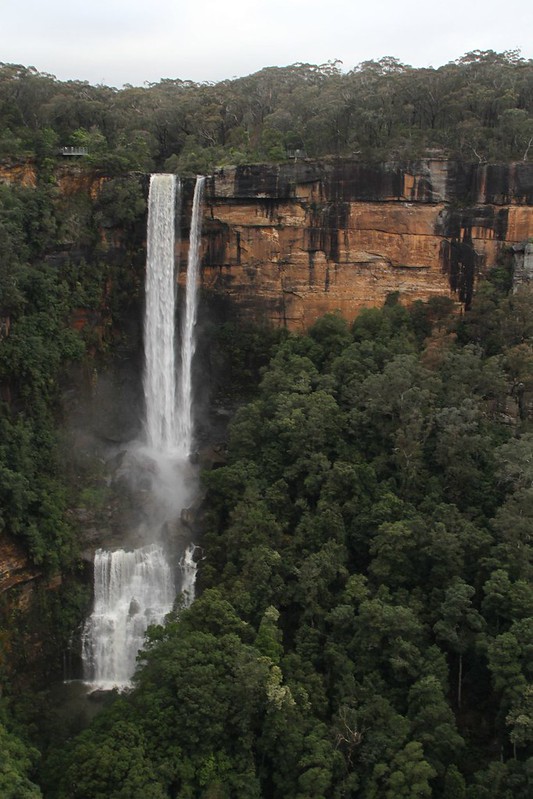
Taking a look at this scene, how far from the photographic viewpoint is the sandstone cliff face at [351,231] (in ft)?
91.1

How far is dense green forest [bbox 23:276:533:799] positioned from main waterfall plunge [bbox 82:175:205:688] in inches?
54.1

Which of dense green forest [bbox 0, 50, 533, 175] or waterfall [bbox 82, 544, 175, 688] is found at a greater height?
dense green forest [bbox 0, 50, 533, 175]

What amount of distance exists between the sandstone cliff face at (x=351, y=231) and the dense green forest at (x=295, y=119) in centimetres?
107

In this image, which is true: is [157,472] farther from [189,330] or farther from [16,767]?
[16,767]

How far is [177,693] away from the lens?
667 inches

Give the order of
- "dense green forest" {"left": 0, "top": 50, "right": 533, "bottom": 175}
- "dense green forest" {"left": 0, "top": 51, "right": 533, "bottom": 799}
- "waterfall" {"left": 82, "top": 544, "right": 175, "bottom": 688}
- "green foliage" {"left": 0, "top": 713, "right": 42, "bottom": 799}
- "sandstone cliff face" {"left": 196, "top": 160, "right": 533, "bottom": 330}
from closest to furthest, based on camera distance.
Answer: "green foliage" {"left": 0, "top": 713, "right": 42, "bottom": 799} → "dense green forest" {"left": 0, "top": 51, "right": 533, "bottom": 799} → "waterfall" {"left": 82, "top": 544, "right": 175, "bottom": 688} → "sandstone cliff face" {"left": 196, "top": 160, "right": 533, "bottom": 330} → "dense green forest" {"left": 0, "top": 50, "right": 533, "bottom": 175}

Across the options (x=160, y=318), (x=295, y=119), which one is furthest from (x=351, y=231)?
(x=160, y=318)

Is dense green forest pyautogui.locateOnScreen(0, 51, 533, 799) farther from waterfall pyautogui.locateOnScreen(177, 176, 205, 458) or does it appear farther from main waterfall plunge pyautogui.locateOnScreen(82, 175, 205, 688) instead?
waterfall pyautogui.locateOnScreen(177, 176, 205, 458)

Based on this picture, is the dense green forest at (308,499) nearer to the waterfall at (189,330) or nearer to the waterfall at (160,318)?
the waterfall at (160,318)

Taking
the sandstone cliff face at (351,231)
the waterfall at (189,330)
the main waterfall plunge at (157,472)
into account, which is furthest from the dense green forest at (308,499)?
the waterfall at (189,330)

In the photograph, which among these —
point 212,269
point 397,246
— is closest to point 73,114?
point 212,269

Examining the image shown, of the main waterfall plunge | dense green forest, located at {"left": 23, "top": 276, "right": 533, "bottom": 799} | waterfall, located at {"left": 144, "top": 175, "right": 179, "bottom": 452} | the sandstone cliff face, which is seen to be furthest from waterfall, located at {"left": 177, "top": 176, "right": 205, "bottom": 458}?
dense green forest, located at {"left": 23, "top": 276, "right": 533, "bottom": 799}

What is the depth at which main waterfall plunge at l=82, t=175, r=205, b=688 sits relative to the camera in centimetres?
2188

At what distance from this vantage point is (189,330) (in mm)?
29422
